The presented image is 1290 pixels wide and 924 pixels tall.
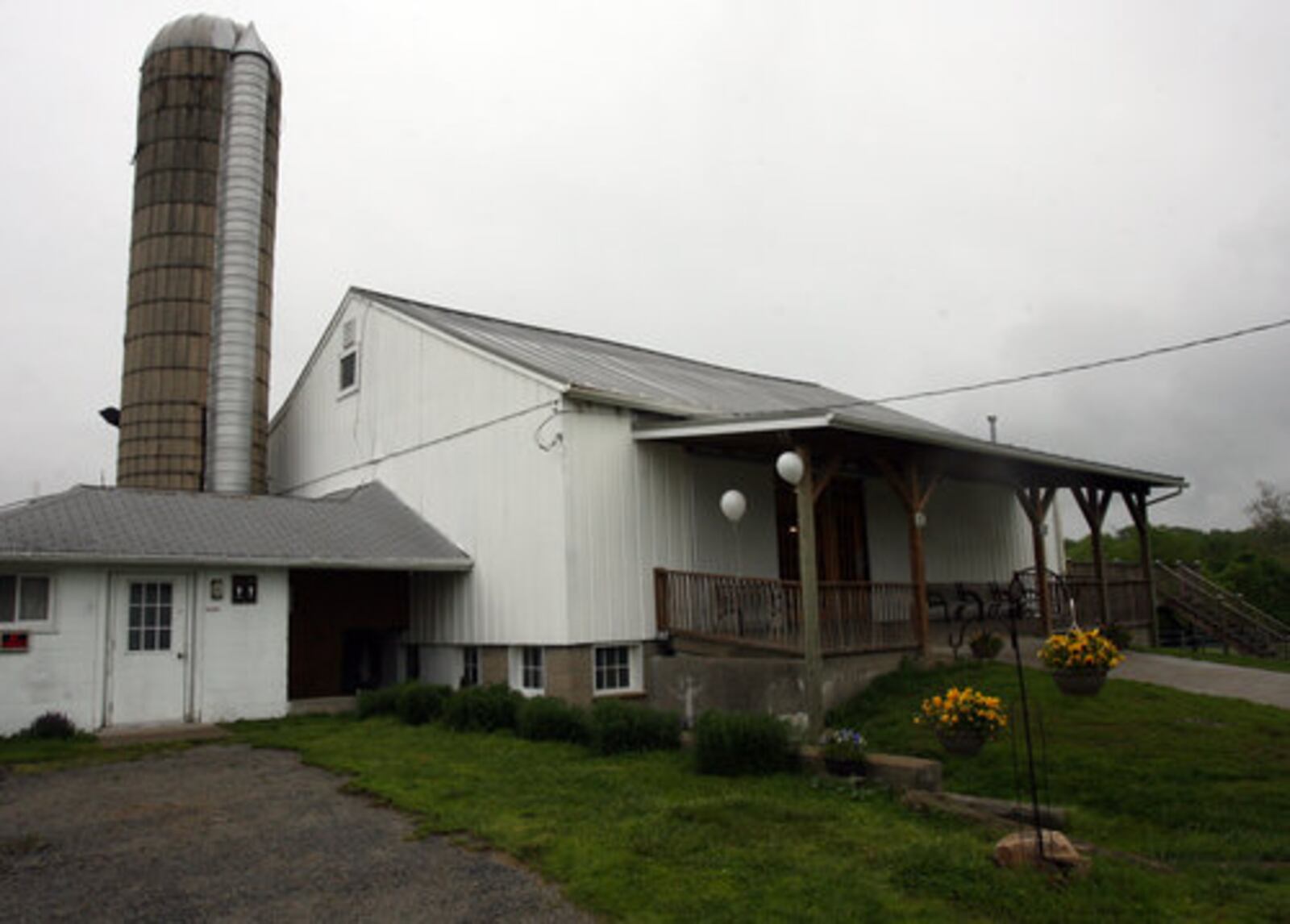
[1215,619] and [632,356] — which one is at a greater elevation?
[632,356]

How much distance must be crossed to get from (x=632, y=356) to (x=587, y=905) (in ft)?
48.0

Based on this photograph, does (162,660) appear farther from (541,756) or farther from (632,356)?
(632,356)

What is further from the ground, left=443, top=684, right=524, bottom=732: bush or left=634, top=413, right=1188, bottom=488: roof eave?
left=634, top=413, right=1188, bottom=488: roof eave

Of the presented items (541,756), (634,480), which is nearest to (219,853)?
(541,756)

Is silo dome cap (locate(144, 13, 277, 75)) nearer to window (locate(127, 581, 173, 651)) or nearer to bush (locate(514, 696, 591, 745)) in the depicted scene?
window (locate(127, 581, 173, 651))

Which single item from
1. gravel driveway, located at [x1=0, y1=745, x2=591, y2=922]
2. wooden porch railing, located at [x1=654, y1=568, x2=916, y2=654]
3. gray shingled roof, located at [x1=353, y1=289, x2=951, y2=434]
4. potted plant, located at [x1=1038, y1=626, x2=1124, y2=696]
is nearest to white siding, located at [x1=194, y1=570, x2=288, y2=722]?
gravel driveway, located at [x1=0, y1=745, x2=591, y2=922]

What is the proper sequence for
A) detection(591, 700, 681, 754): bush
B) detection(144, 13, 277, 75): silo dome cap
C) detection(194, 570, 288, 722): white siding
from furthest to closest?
detection(144, 13, 277, 75): silo dome cap
detection(194, 570, 288, 722): white siding
detection(591, 700, 681, 754): bush

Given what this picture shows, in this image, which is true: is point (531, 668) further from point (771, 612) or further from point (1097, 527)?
point (1097, 527)

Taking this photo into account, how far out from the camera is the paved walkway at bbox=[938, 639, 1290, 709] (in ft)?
37.0

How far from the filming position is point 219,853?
614 cm

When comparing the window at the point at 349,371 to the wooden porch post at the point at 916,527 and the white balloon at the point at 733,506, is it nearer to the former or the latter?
the white balloon at the point at 733,506

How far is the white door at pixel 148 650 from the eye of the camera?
1155 cm

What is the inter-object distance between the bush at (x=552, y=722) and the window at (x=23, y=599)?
5718 mm

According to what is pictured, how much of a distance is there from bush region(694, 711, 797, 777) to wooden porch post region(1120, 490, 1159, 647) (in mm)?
12239
